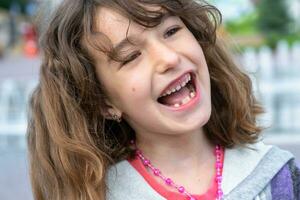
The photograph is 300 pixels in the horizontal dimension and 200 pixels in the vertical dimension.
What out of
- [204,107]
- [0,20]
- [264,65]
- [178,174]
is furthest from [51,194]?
[0,20]

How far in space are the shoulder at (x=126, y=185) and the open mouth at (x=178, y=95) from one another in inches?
8.9

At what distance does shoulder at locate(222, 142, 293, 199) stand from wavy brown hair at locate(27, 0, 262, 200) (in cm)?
5

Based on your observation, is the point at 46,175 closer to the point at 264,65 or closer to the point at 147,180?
the point at 147,180

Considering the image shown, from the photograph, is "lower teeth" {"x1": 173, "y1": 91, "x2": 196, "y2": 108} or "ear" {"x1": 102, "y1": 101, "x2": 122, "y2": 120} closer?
"lower teeth" {"x1": 173, "y1": 91, "x2": 196, "y2": 108}

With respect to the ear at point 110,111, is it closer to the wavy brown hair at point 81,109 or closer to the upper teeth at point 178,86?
the wavy brown hair at point 81,109

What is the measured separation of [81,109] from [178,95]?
10.9 inches

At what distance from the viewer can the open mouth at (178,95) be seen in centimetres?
149

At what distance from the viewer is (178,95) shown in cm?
150

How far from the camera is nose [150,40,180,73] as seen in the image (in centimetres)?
145

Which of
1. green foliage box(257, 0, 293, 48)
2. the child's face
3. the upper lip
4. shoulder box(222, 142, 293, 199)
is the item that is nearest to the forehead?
the child's face

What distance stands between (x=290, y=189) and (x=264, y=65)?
895 cm

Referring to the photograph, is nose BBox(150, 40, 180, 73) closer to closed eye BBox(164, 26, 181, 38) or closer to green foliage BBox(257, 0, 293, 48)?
closed eye BBox(164, 26, 181, 38)

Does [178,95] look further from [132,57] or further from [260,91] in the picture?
[260,91]

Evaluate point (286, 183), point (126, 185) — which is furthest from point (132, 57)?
point (286, 183)
